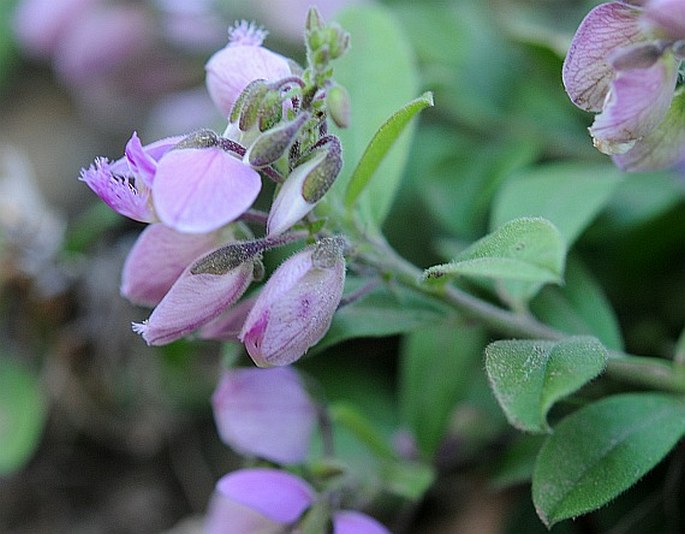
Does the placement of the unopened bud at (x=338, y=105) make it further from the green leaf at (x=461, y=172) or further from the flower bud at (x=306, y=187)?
the green leaf at (x=461, y=172)

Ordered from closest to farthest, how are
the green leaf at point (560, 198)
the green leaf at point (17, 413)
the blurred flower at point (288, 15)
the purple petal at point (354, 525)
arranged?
the purple petal at point (354, 525), the green leaf at point (560, 198), the green leaf at point (17, 413), the blurred flower at point (288, 15)

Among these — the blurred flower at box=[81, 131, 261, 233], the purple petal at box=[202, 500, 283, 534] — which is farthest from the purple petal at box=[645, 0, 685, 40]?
the purple petal at box=[202, 500, 283, 534]

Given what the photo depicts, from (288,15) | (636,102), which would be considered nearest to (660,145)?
(636,102)

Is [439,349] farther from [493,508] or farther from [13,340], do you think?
A: [13,340]

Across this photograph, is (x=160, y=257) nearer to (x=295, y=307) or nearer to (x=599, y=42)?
(x=295, y=307)

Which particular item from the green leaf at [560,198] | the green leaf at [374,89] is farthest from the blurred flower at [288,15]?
the green leaf at [560,198]

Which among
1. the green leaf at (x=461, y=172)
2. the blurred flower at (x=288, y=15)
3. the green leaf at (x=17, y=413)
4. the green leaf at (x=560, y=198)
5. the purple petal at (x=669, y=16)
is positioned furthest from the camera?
the blurred flower at (x=288, y=15)

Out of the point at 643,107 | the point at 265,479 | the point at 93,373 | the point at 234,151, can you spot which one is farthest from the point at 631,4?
the point at 93,373
